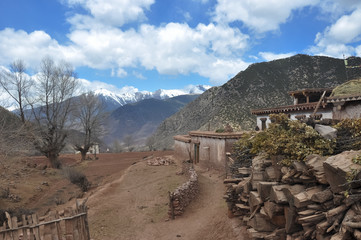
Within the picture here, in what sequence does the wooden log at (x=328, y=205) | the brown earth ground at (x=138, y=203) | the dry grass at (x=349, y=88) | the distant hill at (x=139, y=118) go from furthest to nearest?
1. the distant hill at (x=139, y=118)
2. the dry grass at (x=349, y=88)
3. the brown earth ground at (x=138, y=203)
4. the wooden log at (x=328, y=205)

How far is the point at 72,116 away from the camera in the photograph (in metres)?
30.8

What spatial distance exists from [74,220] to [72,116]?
27058 millimetres

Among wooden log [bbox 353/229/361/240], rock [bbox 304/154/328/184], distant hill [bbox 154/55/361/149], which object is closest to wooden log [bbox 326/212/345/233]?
wooden log [bbox 353/229/361/240]

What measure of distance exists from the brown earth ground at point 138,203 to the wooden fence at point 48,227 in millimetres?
4270

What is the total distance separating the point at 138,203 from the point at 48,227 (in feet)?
28.7

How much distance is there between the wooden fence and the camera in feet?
17.7

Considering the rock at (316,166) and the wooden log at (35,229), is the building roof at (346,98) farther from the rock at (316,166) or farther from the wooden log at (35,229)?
the wooden log at (35,229)

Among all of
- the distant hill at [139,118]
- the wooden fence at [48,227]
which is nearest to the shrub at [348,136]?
the wooden fence at [48,227]

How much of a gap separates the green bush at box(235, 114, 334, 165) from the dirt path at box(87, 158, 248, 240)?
3.06m

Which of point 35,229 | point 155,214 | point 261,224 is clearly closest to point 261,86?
point 155,214

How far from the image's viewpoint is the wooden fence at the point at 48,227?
540 centimetres

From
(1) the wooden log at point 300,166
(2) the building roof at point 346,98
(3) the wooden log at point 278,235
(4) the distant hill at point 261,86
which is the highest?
(4) the distant hill at point 261,86

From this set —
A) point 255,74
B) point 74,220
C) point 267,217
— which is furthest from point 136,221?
point 255,74

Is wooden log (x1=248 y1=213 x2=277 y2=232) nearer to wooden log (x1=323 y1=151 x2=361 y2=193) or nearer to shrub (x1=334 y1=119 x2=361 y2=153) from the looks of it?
wooden log (x1=323 y1=151 x2=361 y2=193)
